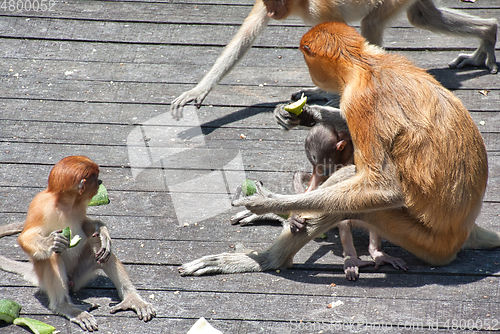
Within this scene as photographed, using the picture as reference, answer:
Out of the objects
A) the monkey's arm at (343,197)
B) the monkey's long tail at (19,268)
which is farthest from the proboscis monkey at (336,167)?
the monkey's long tail at (19,268)

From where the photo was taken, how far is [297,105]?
4.31m

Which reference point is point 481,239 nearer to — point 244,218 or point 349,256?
point 349,256

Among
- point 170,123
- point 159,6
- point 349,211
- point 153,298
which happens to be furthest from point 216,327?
point 159,6

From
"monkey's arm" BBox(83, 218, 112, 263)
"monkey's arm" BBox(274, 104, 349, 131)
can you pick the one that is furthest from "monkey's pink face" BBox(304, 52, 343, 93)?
"monkey's arm" BBox(83, 218, 112, 263)

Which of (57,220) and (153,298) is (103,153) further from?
(153,298)

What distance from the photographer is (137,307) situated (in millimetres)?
3596

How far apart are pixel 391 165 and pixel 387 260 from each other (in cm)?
78

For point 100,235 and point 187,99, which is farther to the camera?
point 187,99

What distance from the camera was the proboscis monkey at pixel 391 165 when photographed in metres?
3.56

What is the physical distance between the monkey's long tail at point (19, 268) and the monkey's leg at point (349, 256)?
7.16 ft

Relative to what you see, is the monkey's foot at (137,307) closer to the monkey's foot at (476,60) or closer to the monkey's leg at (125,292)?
the monkey's leg at (125,292)

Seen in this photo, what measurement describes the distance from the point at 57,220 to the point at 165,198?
1.16 m

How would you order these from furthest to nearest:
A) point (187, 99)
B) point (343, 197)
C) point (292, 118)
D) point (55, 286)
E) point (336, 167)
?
point (187, 99), point (336, 167), point (292, 118), point (343, 197), point (55, 286)

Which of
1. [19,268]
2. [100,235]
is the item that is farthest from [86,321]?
[19,268]
